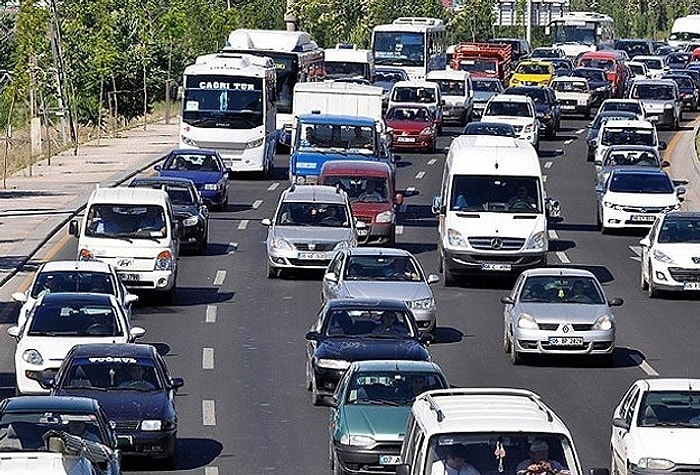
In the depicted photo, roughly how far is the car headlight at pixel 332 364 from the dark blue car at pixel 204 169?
22.1 metres

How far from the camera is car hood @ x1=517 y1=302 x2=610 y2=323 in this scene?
28172mm

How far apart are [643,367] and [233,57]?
29.0m

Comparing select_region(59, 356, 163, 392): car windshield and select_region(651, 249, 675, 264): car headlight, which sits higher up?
select_region(59, 356, 163, 392): car windshield

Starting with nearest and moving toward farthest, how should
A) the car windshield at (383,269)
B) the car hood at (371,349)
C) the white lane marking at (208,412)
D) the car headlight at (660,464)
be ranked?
the car headlight at (660,464) < the car hood at (371,349) < the white lane marking at (208,412) < the car windshield at (383,269)

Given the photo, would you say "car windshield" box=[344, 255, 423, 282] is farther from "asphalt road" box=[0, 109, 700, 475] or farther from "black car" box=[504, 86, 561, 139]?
"black car" box=[504, 86, 561, 139]

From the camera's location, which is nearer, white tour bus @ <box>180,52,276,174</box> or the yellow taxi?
white tour bus @ <box>180,52,276,174</box>

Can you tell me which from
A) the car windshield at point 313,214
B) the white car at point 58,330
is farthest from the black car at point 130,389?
the car windshield at point 313,214

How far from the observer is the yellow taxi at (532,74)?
270 ft

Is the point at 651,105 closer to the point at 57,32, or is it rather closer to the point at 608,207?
the point at 57,32

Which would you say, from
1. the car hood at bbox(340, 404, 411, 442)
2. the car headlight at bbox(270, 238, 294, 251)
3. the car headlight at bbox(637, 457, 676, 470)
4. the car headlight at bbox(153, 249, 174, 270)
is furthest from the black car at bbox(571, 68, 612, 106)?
the car headlight at bbox(637, 457, 676, 470)

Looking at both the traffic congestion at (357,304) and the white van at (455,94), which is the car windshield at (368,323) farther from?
the white van at (455,94)

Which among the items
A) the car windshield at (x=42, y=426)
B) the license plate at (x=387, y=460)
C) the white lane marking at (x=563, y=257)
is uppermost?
the car windshield at (x=42, y=426)

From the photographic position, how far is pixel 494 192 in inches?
1431

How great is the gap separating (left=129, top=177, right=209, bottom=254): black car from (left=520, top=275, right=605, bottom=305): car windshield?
11.8 m
